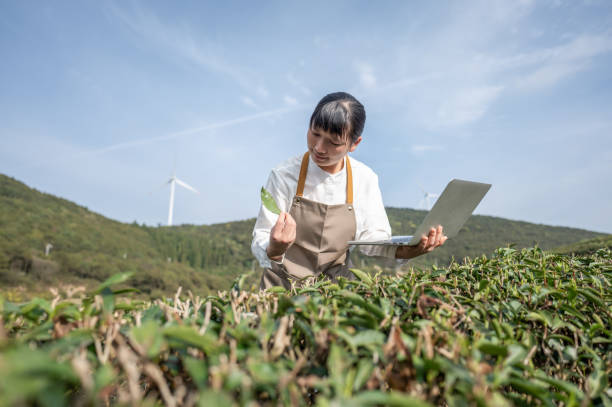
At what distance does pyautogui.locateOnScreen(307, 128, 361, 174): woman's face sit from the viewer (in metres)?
2.43

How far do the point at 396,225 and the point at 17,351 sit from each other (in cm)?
2385

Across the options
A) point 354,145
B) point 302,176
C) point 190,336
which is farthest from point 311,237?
point 190,336

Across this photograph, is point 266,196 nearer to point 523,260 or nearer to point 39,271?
point 523,260

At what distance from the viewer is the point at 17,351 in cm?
54

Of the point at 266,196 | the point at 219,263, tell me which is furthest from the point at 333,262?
the point at 219,263

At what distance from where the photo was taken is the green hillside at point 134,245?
1072 inches

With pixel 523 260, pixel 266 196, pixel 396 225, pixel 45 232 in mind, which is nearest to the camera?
pixel 266 196

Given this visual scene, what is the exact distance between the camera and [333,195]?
2.90 m

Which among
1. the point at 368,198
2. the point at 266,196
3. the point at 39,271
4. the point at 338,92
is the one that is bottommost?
the point at 39,271

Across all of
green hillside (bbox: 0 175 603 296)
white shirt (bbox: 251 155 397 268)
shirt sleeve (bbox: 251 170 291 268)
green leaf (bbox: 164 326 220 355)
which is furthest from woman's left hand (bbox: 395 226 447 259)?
green hillside (bbox: 0 175 603 296)

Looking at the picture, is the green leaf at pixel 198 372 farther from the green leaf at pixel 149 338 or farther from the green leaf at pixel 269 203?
the green leaf at pixel 269 203

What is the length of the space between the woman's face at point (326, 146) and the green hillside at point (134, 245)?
17.1 metres

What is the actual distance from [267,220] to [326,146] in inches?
28.4

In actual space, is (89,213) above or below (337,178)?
above
